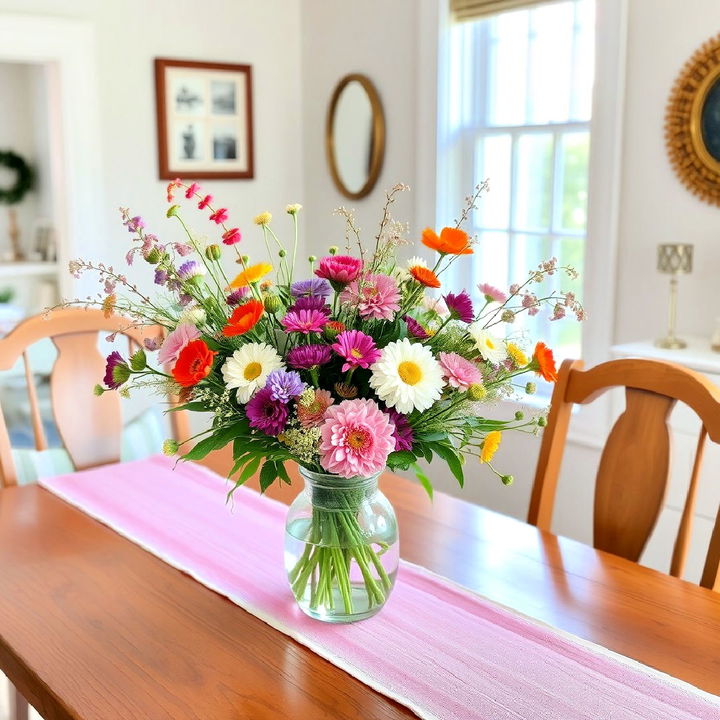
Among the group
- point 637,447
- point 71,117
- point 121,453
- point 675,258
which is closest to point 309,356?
point 637,447

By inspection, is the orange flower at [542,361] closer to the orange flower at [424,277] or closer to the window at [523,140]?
the orange flower at [424,277]

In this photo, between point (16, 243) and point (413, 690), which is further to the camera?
point (16, 243)

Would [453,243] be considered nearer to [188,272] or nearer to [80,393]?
[188,272]

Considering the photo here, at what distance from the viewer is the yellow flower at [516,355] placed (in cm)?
129

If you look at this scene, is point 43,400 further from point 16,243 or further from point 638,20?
point 638,20

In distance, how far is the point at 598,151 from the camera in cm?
314

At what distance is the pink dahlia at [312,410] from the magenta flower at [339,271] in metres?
0.16

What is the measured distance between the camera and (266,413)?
47.5 inches

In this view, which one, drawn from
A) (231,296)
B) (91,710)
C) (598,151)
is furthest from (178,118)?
(91,710)

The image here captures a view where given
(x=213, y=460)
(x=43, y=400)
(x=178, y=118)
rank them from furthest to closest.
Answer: (x=43, y=400)
(x=178, y=118)
(x=213, y=460)

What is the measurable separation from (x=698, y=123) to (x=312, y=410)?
7.08 feet

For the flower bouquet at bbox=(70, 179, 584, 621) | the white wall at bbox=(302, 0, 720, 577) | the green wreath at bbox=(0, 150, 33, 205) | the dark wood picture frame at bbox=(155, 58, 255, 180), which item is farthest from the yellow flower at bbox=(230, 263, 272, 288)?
the green wreath at bbox=(0, 150, 33, 205)

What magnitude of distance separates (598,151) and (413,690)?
2.37 metres

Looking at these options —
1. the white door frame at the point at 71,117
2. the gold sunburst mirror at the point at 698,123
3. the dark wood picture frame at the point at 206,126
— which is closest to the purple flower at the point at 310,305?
the gold sunburst mirror at the point at 698,123
